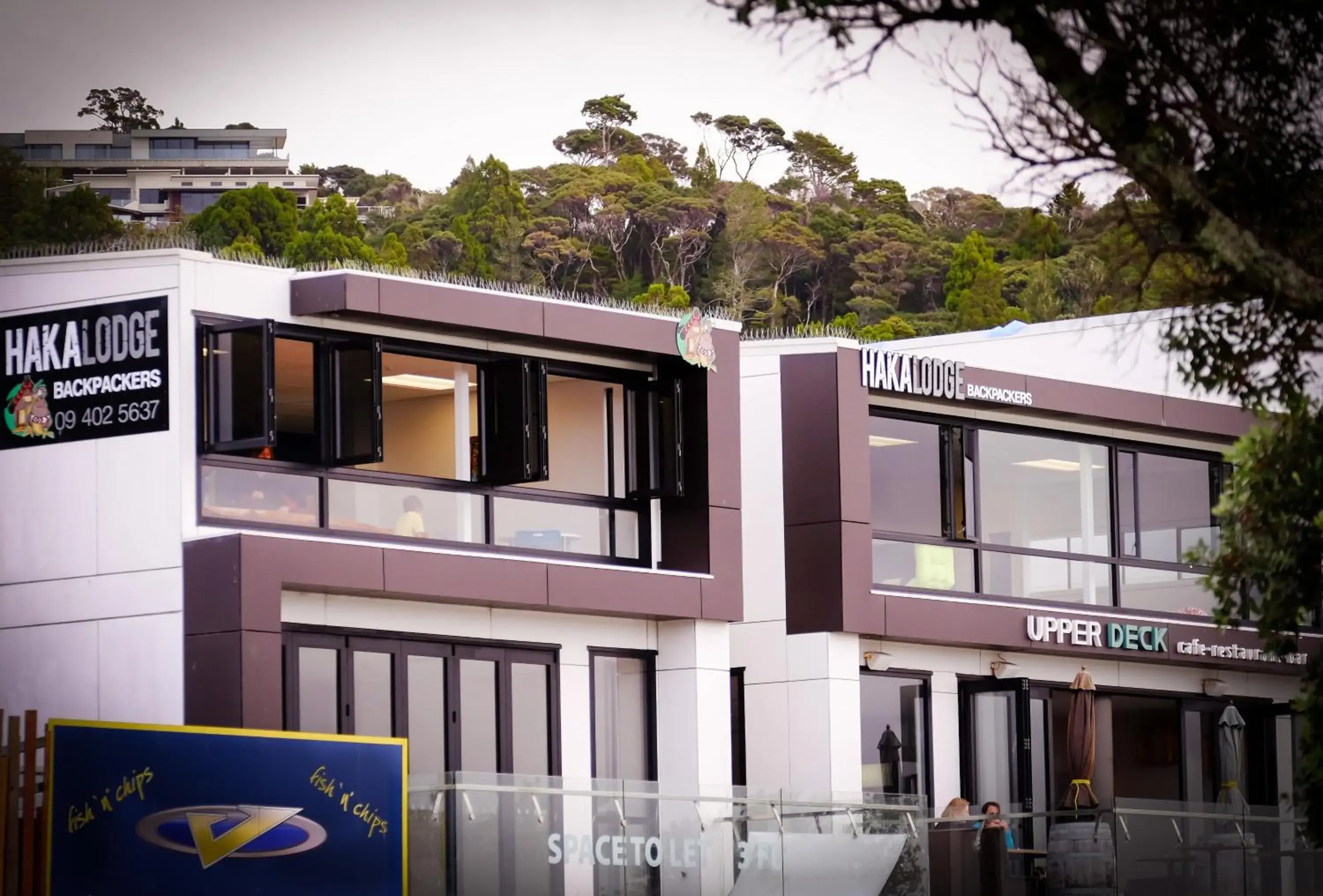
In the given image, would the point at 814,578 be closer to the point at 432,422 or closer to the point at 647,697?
the point at 647,697

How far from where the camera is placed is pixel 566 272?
98.4 m

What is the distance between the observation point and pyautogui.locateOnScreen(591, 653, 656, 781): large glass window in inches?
977

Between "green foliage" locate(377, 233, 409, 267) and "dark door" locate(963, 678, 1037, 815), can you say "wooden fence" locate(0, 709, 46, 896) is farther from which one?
"green foliage" locate(377, 233, 409, 267)

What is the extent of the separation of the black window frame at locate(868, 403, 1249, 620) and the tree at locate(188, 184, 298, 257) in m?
70.0

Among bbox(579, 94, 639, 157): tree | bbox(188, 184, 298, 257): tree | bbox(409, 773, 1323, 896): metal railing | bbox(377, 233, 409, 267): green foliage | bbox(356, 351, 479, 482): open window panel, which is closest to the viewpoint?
bbox(409, 773, 1323, 896): metal railing

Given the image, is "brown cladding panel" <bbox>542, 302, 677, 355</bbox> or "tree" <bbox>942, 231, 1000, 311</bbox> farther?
"tree" <bbox>942, 231, 1000, 311</bbox>

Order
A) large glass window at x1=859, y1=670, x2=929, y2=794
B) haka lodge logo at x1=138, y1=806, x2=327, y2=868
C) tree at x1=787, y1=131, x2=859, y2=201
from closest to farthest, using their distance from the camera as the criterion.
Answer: haka lodge logo at x1=138, y1=806, x2=327, y2=868 < large glass window at x1=859, y1=670, x2=929, y2=794 < tree at x1=787, y1=131, x2=859, y2=201

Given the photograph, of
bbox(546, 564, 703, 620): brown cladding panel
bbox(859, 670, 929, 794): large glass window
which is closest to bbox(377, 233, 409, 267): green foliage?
bbox(859, 670, 929, 794): large glass window

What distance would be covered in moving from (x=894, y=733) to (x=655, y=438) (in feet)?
17.0

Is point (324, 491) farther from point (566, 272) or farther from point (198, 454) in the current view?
point (566, 272)

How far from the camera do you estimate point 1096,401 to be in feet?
97.8

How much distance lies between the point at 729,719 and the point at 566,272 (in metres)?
73.7

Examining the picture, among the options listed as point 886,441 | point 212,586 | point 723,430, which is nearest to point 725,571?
point 723,430

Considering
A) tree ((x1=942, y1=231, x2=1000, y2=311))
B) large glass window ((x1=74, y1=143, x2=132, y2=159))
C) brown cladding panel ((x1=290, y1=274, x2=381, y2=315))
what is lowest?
brown cladding panel ((x1=290, y1=274, x2=381, y2=315))
